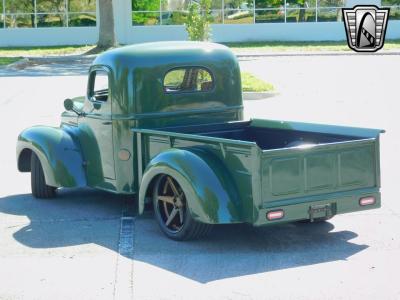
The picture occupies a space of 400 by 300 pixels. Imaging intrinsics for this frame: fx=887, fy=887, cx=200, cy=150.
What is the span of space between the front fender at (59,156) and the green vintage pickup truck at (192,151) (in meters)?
0.01

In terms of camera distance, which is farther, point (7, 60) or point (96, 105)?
point (7, 60)

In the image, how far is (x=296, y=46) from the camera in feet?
124

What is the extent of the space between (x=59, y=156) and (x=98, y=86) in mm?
972

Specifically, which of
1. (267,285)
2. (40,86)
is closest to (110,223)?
(267,285)

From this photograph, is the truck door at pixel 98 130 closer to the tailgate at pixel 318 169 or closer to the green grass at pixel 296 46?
the tailgate at pixel 318 169

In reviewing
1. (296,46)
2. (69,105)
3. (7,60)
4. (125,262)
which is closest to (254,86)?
(69,105)

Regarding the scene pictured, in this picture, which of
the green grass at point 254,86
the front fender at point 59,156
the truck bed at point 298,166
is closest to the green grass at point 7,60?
the green grass at point 254,86

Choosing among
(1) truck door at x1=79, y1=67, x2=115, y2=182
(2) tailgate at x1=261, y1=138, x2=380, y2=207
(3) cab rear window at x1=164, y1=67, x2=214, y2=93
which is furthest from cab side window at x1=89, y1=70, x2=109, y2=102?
(2) tailgate at x1=261, y1=138, x2=380, y2=207

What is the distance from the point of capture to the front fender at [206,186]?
7281 mm

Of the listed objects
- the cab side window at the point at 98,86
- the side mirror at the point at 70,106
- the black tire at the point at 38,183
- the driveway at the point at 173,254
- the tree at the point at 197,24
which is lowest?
the driveway at the point at 173,254

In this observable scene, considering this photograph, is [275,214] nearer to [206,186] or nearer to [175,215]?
[206,186]

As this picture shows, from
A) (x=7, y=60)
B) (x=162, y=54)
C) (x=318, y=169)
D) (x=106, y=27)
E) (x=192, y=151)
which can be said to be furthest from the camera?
(x=106, y=27)

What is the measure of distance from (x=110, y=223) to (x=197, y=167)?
160 centimetres

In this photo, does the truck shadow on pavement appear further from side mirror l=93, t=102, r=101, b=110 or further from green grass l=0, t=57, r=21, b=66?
green grass l=0, t=57, r=21, b=66
